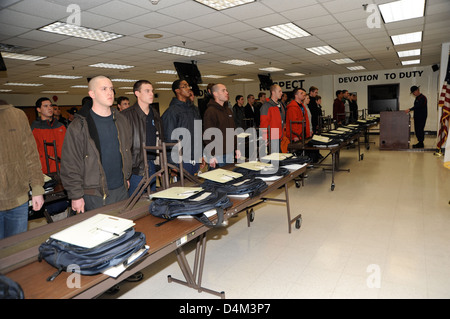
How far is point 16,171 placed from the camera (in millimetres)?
2035

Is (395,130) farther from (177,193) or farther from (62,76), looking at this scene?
(62,76)

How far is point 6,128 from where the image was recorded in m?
1.98

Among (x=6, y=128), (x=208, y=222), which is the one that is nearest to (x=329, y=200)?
(x=208, y=222)

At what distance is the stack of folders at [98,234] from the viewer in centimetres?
112

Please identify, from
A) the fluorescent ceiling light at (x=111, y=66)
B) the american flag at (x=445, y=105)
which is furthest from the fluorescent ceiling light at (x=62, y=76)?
the american flag at (x=445, y=105)

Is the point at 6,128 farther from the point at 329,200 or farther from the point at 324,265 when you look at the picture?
the point at 329,200

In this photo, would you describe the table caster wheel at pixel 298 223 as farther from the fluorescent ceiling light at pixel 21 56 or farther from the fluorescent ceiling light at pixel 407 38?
the fluorescent ceiling light at pixel 21 56

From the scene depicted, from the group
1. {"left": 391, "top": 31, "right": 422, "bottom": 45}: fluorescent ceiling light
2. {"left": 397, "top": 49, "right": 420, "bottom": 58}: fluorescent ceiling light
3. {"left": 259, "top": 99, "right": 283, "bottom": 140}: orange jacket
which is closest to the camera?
{"left": 259, "top": 99, "right": 283, "bottom": 140}: orange jacket

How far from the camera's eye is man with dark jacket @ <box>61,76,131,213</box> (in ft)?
6.48

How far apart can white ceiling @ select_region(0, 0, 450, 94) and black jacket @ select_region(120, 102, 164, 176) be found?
2.04 metres

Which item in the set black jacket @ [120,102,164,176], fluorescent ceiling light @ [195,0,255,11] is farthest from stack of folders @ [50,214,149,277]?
fluorescent ceiling light @ [195,0,255,11]

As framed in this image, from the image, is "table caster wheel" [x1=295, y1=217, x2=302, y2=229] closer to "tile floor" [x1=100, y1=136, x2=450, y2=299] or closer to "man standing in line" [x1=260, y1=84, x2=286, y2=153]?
"tile floor" [x1=100, y1=136, x2=450, y2=299]

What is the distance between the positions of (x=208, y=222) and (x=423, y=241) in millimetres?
2459

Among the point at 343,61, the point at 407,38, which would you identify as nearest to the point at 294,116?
the point at 407,38
